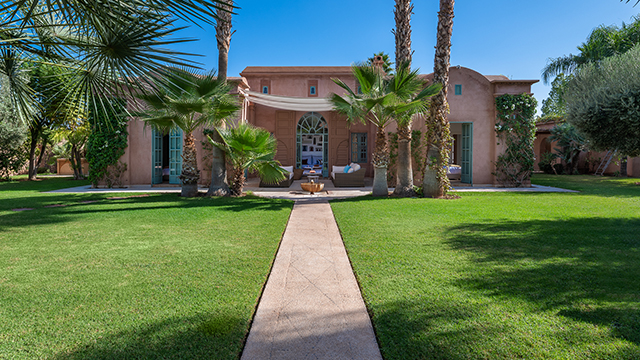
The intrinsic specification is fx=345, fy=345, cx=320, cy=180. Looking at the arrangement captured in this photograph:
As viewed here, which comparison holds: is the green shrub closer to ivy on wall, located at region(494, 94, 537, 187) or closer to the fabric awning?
ivy on wall, located at region(494, 94, 537, 187)

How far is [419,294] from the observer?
2922 millimetres

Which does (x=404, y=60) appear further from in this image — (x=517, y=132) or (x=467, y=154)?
(x=517, y=132)

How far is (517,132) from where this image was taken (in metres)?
12.5

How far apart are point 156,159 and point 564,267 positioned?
43.4 feet

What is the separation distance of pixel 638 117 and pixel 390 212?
492 cm

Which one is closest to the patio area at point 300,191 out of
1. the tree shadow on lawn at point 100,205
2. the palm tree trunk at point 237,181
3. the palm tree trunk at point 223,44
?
the palm tree trunk at point 237,181

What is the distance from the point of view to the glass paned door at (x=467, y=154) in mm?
13211

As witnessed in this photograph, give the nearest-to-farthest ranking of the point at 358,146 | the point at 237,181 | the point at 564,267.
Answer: the point at 564,267 → the point at 237,181 → the point at 358,146

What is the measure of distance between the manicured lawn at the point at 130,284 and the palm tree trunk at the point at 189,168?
10.7 ft

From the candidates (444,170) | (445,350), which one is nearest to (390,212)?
(444,170)

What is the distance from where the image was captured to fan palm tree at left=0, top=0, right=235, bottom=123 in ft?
9.48

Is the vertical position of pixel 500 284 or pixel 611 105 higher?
pixel 611 105

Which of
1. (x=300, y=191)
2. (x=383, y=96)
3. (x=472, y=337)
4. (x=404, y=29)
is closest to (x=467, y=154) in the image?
(x=404, y=29)

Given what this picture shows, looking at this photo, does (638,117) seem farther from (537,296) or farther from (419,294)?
(419,294)
